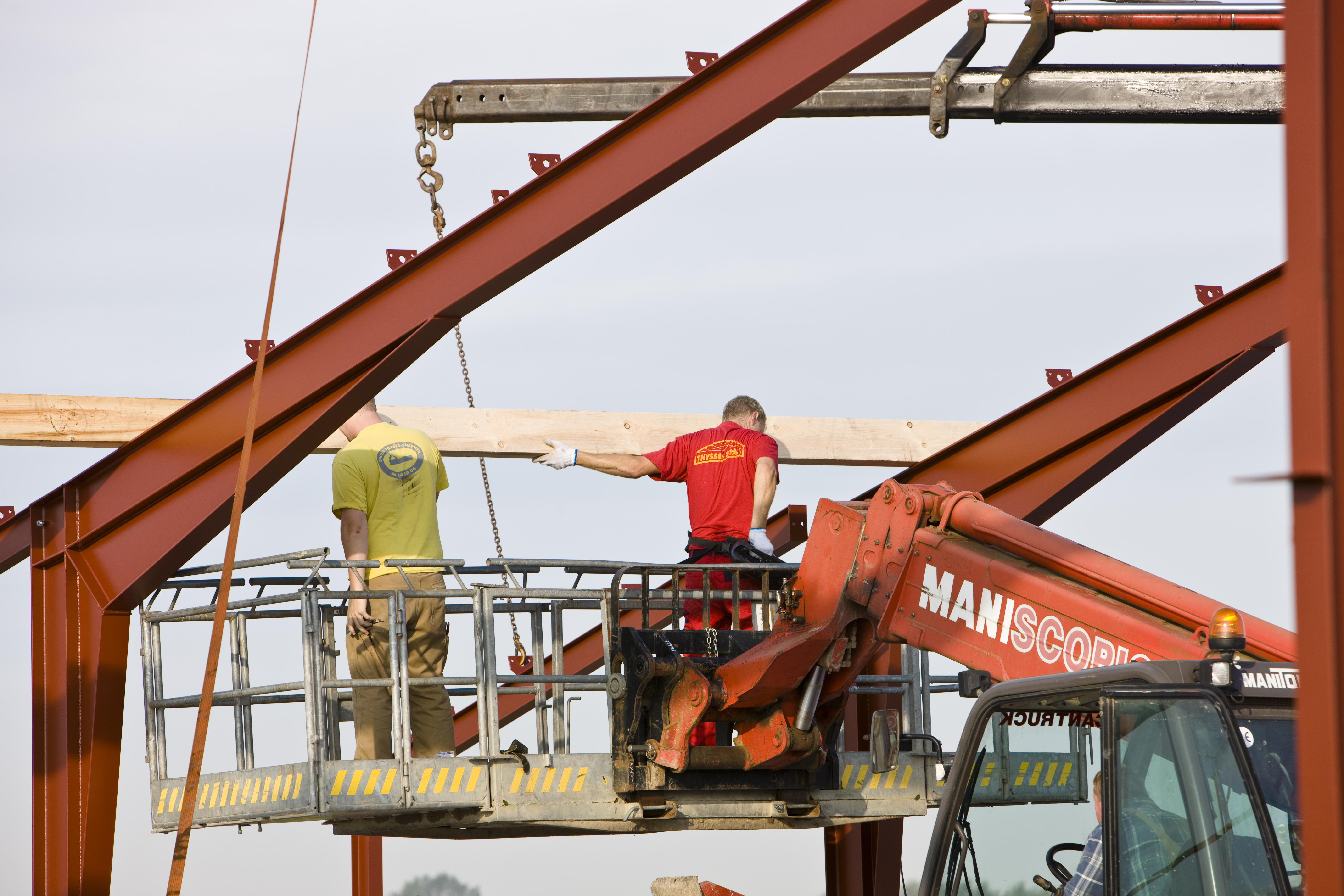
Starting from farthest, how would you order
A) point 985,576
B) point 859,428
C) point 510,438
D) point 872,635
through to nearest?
point 859,428
point 510,438
point 872,635
point 985,576

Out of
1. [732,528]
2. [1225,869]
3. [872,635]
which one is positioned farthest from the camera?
[732,528]

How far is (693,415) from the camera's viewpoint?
11.2m

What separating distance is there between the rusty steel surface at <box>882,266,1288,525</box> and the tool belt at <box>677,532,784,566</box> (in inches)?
40.7

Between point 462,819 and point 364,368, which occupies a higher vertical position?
point 364,368

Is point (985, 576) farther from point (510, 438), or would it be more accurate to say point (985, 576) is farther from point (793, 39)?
point (510, 438)

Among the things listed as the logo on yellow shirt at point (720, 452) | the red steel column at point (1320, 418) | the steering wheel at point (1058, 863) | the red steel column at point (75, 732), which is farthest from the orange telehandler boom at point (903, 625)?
the red steel column at point (1320, 418)

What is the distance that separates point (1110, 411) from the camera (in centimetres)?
922

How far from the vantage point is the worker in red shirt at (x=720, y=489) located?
28.6 feet

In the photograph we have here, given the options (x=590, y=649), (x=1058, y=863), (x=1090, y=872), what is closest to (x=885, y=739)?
(x=1058, y=863)

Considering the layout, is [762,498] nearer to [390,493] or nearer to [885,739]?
[390,493]

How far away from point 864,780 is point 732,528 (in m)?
1.65

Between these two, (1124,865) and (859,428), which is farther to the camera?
(859,428)

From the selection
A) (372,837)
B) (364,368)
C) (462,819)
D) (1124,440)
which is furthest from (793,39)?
(372,837)

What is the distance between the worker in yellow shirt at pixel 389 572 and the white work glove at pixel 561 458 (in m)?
0.97
